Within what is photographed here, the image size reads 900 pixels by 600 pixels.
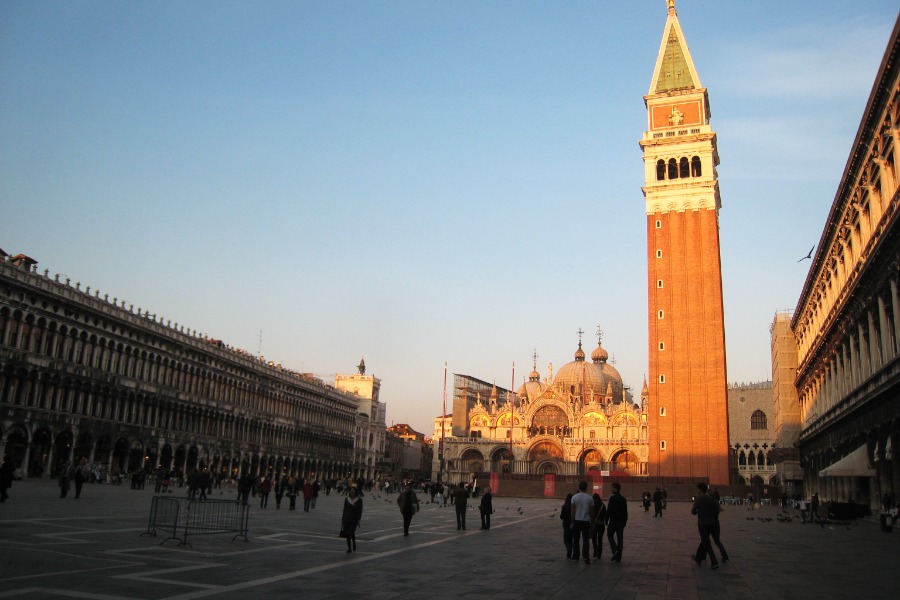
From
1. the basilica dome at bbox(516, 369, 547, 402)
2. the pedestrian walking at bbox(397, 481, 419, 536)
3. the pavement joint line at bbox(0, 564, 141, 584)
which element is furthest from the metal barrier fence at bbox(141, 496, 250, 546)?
the basilica dome at bbox(516, 369, 547, 402)

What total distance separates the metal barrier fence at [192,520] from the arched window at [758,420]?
84086 mm

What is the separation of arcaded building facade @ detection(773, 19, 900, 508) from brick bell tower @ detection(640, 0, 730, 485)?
23.3 m

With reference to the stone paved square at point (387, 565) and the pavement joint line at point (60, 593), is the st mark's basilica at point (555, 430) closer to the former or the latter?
the stone paved square at point (387, 565)

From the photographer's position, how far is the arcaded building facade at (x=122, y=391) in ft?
135

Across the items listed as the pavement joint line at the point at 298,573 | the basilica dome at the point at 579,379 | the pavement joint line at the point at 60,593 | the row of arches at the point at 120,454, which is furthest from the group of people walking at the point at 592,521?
the basilica dome at the point at 579,379

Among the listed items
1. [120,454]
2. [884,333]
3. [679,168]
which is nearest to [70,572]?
[884,333]

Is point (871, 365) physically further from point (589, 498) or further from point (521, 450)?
point (521, 450)

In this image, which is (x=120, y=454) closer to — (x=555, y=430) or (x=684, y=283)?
(x=684, y=283)

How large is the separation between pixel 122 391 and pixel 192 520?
3538 cm

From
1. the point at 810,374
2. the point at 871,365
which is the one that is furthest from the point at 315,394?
the point at 871,365

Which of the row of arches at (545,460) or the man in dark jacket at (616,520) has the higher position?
the row of arches at (545,460)

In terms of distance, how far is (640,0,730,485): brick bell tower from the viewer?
66.2 metres

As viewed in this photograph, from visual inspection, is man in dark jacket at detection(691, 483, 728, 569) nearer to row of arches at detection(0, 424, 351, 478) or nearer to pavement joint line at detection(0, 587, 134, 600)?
pavement joint line at detection(0, 587, 134, 600)

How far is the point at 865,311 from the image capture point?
28188mm
